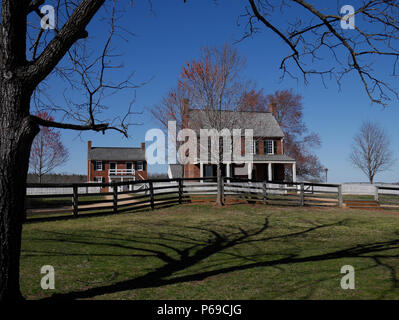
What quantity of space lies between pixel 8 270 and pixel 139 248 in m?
4.51

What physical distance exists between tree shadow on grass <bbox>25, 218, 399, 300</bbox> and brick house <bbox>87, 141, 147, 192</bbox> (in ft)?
154

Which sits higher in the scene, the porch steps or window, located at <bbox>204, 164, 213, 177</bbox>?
window, located at <bbox>204, 164, 213, 177</bbox>

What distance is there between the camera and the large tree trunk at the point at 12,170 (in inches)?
169

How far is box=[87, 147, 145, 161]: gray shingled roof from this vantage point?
57344 mm

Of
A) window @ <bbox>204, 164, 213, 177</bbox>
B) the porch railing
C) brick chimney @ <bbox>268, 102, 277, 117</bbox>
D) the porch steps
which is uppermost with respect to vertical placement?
brick chimney @ <bbox>268, 102, 277, 117</bbox>

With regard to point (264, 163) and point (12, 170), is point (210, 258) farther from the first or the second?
point (264, 163)

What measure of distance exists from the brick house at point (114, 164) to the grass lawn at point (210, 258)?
4434 cm

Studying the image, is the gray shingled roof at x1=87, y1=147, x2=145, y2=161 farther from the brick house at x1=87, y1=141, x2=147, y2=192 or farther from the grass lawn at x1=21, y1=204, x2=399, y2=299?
the grass lawn at x1=21, y1=204, x2=399, y2=299

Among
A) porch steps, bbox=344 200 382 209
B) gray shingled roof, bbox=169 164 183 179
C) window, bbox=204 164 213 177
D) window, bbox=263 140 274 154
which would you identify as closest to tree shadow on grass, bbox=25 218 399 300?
porch steps, bbox=344 200 382 209

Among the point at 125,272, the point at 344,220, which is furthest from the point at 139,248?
the point at 344,220

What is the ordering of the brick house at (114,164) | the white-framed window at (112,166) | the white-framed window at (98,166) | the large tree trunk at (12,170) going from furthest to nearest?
the white-framed window at (112,166) → the white-framed window at (98,166) → the brick house at (114,164) → the large tree trunk at (12,170)

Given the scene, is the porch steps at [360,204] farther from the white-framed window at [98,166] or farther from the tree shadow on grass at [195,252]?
the white-framed window at [98,166]

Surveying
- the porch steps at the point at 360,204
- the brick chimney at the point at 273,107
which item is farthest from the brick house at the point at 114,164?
the porch steps at the point at 360,204

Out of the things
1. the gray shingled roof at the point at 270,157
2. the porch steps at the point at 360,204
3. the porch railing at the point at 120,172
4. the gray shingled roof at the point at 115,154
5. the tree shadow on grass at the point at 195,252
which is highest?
the gray shingled roof at the point at 115,154
